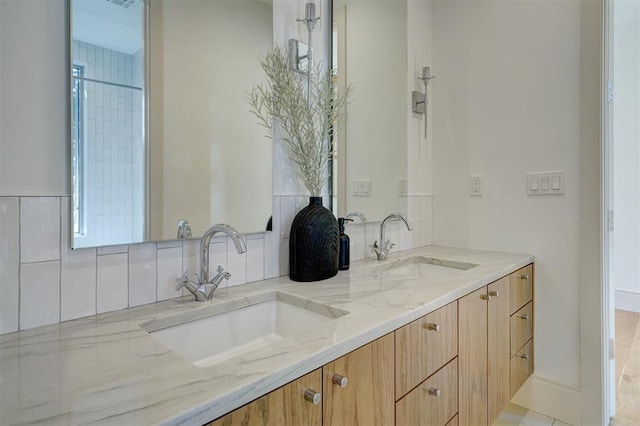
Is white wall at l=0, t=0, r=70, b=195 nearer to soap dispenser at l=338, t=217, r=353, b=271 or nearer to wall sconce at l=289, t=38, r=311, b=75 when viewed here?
wall sconce at l=289, t=38, r=311, b=75

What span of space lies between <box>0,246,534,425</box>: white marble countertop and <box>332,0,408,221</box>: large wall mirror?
32.1 inches

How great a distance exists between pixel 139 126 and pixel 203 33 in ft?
1.26

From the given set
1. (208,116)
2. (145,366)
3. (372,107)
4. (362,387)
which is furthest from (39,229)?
(372,107)

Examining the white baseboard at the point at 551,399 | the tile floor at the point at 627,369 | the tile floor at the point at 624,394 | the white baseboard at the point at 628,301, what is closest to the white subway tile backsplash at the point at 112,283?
the tile floor at the point at 624,394

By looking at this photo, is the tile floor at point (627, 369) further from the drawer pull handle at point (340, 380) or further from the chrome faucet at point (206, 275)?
the chrome faucet at point (206, 275)

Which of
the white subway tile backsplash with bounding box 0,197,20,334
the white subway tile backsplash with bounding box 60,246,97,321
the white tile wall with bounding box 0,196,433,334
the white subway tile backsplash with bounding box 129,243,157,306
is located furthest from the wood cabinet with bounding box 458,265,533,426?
the white subway tile backsplash with bounding box 0,197,20,334

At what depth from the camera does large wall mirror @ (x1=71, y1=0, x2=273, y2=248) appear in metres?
0.89

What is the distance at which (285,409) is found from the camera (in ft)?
2.11

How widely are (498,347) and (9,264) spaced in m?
1.63

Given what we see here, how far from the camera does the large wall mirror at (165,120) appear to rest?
888mm

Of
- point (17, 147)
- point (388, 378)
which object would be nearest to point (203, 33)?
point (17, 147)

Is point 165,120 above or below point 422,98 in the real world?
below

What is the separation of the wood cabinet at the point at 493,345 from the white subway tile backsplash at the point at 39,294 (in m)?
1.14

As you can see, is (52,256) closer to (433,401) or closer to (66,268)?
(66,268)
